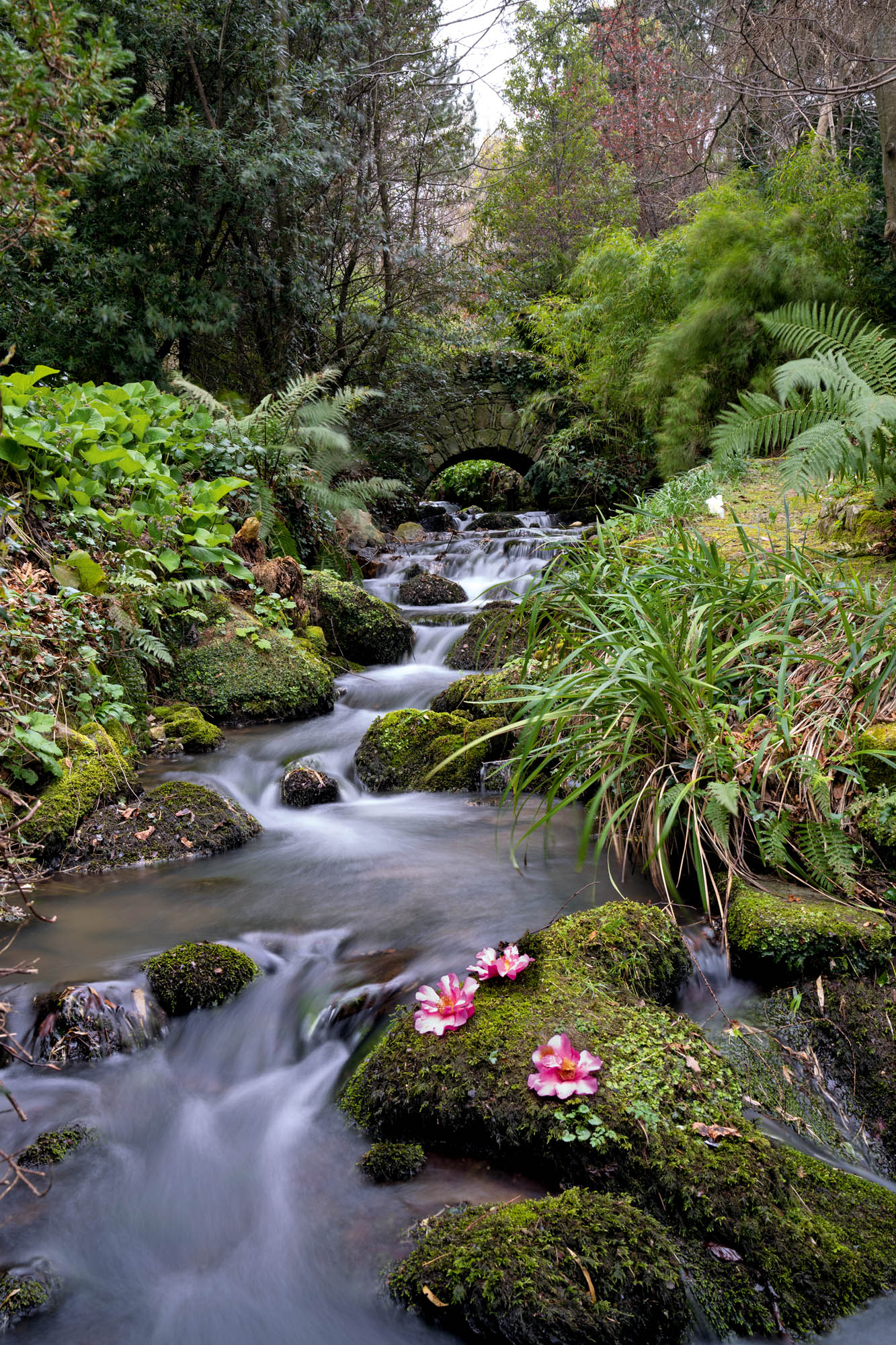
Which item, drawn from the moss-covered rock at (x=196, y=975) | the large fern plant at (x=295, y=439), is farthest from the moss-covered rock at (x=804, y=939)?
the large fern plant at (x=295, y=439)

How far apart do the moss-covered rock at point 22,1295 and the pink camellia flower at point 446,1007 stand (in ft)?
3.16

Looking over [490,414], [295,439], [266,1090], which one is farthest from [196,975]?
[490,414]

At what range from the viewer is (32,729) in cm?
404

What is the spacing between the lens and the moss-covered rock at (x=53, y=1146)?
81.6 inches

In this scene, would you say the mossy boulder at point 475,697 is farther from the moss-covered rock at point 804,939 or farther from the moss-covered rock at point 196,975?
the moss-covered rock at point 804,939

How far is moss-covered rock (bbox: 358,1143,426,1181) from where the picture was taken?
1.94 meters

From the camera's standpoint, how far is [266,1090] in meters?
2.44

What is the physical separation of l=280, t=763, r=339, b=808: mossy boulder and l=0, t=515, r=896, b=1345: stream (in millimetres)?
196

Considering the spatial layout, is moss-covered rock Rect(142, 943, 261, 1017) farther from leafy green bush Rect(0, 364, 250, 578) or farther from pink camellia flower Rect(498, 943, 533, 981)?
leafy green bush Rect(0, 364, 250, 578)

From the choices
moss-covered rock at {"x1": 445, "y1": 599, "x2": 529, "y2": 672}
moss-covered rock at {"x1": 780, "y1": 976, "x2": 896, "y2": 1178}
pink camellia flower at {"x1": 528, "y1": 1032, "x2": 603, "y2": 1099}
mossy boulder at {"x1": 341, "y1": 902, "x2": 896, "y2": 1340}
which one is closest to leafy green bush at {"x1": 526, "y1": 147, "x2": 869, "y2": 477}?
moss-covered rock at {"x1": 445, "y1": 599, "x2": 529, "y2": 672}

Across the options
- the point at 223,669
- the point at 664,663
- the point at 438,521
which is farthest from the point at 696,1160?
the point at 438,521

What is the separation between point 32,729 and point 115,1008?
6.32 feet

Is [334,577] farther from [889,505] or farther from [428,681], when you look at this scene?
[889,505]

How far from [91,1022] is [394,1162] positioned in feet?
3.64
